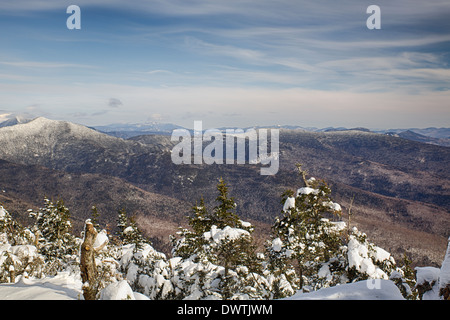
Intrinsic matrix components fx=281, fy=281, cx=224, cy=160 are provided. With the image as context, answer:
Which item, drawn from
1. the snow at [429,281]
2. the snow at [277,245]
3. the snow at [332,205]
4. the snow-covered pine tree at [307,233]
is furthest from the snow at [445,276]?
the snow at [277,245]

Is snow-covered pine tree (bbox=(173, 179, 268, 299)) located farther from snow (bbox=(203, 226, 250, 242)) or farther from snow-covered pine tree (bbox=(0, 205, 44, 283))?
snow-covered pine tree (bbox=(0, 205, 44, 283))

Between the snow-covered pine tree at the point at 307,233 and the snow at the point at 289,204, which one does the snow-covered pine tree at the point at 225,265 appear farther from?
the snow at the point at 289,204

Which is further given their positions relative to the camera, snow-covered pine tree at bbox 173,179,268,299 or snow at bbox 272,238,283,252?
snow at bbox 272,238,283,252

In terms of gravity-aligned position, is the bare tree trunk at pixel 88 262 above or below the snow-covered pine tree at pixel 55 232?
above

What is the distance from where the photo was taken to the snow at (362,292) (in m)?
4.86

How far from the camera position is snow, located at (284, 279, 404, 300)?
15.9 ft

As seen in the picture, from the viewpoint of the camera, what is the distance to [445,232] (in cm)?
17912

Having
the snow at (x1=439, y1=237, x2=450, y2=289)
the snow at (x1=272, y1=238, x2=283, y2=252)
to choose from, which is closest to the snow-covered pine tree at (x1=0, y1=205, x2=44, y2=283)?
the snow at (x1=272, y1=238, x2=283, y2=252)

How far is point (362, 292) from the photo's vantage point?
4977 mm

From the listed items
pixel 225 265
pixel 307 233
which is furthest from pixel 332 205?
pixel 225 265

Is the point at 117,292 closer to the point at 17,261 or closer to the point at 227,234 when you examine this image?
the point at 227,234

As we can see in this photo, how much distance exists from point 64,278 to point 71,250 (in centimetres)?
2017

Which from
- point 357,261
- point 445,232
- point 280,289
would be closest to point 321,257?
point 280,289

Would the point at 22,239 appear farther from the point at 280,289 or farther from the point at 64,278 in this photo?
the point at 280,289
